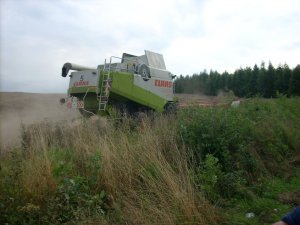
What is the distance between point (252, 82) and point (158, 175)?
4914 centimetres

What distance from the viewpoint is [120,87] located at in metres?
10.4

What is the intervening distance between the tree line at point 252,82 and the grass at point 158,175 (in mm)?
29372

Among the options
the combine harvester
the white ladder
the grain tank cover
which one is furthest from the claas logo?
the white ladder

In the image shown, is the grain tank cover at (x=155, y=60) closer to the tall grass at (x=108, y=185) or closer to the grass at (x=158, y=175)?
the grass at (x=158, y=175)

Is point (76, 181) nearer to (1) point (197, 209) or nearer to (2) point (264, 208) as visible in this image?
(1) point (197, 209)

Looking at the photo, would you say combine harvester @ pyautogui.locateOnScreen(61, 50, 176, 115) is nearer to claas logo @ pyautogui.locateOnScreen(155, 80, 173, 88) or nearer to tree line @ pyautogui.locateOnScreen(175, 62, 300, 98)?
claas logo @ pyautogui.locateOnScreen(155, 80, 173, 88)

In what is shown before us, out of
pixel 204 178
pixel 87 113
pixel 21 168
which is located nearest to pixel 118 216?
pixel 204 178

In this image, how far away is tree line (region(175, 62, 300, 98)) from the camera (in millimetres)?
41819

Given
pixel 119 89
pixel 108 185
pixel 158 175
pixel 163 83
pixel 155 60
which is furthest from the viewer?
pixel 155 60

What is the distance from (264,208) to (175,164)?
1407 millimetres

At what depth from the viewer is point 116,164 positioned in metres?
4.95

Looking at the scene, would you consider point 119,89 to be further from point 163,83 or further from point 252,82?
point 252,82

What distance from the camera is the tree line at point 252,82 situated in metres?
Result: 41.8

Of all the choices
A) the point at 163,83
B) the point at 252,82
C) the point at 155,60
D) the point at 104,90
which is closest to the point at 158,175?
the point at 104,90
